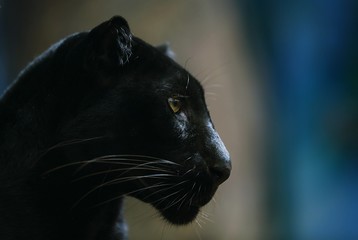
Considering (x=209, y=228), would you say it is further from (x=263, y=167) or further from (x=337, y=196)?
(x=337, y=196)

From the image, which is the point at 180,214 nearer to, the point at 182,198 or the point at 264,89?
the point at 182,198

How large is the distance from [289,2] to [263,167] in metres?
0.67

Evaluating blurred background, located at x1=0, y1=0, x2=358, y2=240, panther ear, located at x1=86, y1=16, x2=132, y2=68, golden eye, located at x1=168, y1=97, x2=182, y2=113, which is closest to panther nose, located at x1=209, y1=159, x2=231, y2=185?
golden eye, located at x1=168, y1=97, x2=182, y2=113

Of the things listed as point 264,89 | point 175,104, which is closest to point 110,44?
point 175,104

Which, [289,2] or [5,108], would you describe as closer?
[5,108]

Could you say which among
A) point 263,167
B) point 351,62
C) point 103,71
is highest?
point 103,71

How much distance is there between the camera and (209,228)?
8.09ft

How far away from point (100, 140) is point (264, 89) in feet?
4.69

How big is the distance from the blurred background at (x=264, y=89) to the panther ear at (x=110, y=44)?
3.75 feet

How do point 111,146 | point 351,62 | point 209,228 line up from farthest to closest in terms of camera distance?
1. point 209,228
2. point 351,62
3. point 111,146

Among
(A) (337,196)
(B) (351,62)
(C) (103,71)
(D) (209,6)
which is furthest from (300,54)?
(C) (103,71)

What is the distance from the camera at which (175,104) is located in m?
1.15

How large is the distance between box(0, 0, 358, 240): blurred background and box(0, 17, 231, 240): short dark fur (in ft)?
3.64

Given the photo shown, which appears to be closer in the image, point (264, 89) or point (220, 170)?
point (220, 170)
